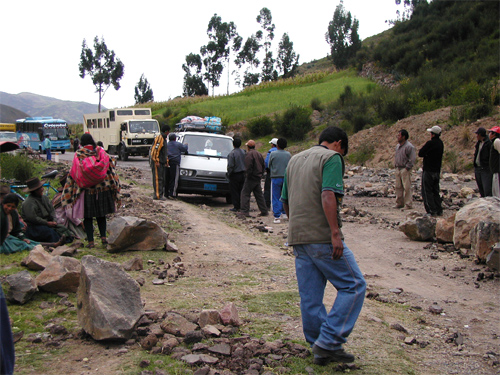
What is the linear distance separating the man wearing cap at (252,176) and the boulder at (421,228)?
145 inches

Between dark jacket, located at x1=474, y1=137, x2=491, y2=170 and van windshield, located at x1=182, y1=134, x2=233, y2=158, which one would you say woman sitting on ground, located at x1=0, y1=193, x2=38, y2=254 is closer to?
van windshield, located at x1=182, y1=134, x2=233, y2=158

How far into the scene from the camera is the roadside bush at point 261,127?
35969mm

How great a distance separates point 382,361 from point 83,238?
17.8ft

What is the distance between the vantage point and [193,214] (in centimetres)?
1093

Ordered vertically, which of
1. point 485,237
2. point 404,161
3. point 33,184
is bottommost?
point 485,237

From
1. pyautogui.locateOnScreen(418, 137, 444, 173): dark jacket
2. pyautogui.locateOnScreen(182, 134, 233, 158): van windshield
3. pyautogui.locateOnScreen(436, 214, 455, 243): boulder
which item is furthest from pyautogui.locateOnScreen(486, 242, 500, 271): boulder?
pyautogui.locateOnScreen(182, 134, 233, 158): van windshield

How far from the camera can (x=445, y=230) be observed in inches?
338

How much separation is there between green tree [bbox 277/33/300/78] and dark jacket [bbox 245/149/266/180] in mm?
81603

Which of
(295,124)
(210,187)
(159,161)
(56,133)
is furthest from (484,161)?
(56,133)

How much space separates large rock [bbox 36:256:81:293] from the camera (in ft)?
16.9

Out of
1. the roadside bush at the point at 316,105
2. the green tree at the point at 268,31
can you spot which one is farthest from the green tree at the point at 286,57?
the roadside bush at the point at 316,105

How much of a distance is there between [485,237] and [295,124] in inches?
1049

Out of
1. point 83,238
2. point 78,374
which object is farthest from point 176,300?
point 83,238

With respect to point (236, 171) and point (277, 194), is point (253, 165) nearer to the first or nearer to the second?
point (236, 171)
